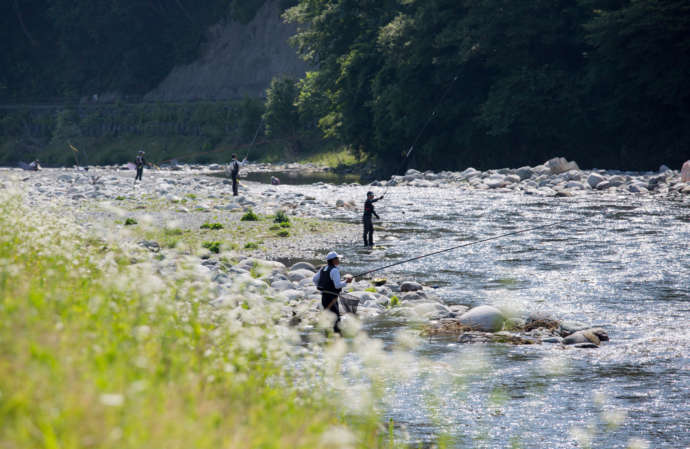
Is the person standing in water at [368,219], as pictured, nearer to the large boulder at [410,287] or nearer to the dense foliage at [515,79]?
the large boulder at [410,287]

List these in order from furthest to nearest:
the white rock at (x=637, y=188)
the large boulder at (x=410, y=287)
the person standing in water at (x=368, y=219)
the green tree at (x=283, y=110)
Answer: the green tree at (x=283, y=110), the white rock at (x=637, y=188), the person standing in water at (x=368, y=219), the large boulder at (x=410, y=287)

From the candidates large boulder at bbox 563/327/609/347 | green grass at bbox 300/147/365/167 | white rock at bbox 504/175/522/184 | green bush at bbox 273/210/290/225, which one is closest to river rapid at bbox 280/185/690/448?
large boulder at bbox 563/327/609/347

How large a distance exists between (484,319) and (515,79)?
2970 cm

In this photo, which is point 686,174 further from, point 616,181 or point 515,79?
point 515,79

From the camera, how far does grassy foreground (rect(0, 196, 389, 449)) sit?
3.24 metres

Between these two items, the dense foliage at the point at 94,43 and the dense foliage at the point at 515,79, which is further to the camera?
the dense foliage at the point at 94,43

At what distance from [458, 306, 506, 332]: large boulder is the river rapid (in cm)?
76

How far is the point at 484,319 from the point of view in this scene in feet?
39.7

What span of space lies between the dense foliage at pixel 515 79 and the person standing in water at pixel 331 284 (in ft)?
89.7

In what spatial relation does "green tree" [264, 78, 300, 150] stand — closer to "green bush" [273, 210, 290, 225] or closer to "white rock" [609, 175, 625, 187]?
"white rock" [609, 175, 625, 187]

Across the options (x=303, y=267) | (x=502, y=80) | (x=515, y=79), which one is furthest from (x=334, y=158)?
(x=303, y=267)

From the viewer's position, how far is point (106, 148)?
281 feet

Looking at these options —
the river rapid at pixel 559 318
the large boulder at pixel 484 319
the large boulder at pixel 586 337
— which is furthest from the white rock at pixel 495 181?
the large boulder at pixel 586 337

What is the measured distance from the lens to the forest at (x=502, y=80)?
119 feet
